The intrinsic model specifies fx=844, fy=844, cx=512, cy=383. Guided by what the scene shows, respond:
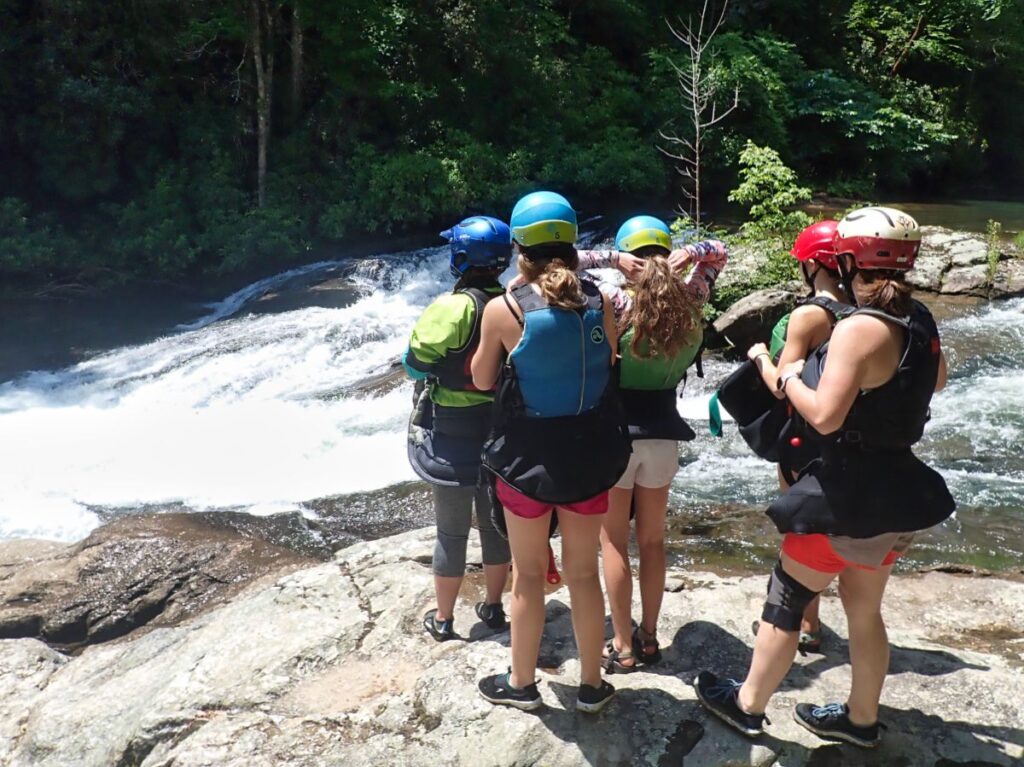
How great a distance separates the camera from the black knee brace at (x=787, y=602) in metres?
2.53

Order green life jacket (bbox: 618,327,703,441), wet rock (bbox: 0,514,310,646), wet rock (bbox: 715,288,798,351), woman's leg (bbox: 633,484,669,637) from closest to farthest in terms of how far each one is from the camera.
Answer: green life jacket (bbox: 618,327,703,441), woman's leg (bbox: 633,484,669,637), wet rock (bbox: 0,514,310,646), wet rock (bbox: 715,288,798,351)

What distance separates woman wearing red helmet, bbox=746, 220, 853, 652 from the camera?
254cm

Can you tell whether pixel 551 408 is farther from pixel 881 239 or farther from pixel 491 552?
pixel 491 552

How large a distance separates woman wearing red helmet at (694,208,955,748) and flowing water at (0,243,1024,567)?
113 inches

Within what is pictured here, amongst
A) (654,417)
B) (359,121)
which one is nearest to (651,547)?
(654,417)

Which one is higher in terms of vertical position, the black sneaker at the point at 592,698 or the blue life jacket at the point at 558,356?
the blue life jacket at the point at 558,356

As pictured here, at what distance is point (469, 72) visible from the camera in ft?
58.6

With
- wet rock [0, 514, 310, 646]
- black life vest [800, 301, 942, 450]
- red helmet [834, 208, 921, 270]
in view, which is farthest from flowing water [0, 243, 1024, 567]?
red helmet [834, 208, 921, 270]

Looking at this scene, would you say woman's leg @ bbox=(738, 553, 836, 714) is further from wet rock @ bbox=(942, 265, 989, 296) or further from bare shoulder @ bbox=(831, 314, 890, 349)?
wet rock @ bbox=(942, 265, 989, 296)

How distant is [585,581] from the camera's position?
2729 millimetres

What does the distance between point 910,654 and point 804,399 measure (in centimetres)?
160

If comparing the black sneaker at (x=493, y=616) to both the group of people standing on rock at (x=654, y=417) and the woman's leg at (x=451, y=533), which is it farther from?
the group of people standing on rock at (x=654, y=417)

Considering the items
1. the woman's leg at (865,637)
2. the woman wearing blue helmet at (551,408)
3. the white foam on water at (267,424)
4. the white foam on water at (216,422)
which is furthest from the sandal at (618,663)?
the white foam on water at (216,422)

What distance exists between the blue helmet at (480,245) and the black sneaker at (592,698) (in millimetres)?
1538
